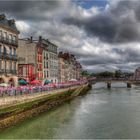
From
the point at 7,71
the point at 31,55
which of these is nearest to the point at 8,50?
the point at 7,71

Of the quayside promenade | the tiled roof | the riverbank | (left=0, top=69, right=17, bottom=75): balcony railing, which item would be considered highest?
the tiled roof

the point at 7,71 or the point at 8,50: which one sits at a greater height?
the point at 8,50

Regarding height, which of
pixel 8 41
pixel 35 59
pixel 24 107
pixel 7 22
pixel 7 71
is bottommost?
pixel 24 107

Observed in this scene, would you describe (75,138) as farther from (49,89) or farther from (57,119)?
(49,89)

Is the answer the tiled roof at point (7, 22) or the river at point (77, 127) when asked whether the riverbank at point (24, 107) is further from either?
the tiled roof at point (7, 22)

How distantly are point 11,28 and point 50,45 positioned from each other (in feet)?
107

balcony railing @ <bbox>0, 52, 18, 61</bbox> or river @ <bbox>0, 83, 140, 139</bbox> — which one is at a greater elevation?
balcony railing @ <bbox>0, 52, 18, 61</bbox>

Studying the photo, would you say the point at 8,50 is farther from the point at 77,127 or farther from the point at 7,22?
the point at 77,127

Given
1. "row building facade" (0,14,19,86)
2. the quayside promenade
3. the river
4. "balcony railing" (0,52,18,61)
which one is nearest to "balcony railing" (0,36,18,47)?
"row building facade" (0,14,19,86)

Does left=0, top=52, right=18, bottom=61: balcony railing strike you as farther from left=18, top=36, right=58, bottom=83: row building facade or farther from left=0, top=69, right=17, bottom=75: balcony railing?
left=18, top=36, right=58, bottom=83: row building facade

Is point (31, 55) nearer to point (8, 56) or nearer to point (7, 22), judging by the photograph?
point (7, 22)

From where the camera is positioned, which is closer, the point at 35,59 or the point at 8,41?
the point at 8,41

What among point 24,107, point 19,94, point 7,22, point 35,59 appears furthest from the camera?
point 35,59

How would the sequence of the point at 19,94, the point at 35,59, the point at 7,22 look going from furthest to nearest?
the point at 35,59 → the point at 7,22 → the point at 19,94
